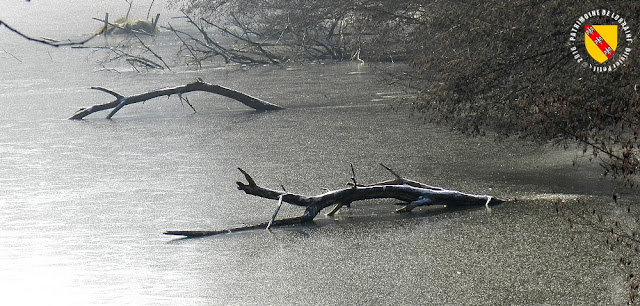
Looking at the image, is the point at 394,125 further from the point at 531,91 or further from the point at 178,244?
the point at 178,244

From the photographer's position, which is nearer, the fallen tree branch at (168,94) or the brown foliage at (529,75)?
the brown foliage at (529,75)

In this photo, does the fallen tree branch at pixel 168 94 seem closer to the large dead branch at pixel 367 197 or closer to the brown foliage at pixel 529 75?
the brown foliage at pixel 529 75

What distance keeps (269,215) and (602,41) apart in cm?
305

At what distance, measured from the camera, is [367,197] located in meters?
8.17

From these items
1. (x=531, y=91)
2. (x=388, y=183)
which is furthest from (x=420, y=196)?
(x=531, y=91)

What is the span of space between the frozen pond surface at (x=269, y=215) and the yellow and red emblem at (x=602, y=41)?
1244 millimetres

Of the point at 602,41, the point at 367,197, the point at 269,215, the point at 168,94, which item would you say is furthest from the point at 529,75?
the point at 168,94

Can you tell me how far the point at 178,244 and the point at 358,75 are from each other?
12.3 meters

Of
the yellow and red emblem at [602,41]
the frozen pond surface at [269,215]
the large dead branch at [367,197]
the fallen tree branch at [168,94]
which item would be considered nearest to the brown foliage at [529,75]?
the yellow and red emblem at [602,41]

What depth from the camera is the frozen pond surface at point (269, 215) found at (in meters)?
6.20

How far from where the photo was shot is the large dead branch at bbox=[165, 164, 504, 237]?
310 inches

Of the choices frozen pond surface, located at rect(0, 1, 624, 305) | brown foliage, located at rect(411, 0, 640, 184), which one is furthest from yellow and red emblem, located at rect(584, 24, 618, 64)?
frozen pond surface, located at rect(0, 1, 624, 305)

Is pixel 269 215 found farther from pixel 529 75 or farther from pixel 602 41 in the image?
pixel 602 41

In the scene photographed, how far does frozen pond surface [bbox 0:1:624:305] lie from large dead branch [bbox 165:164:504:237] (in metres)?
0.13
